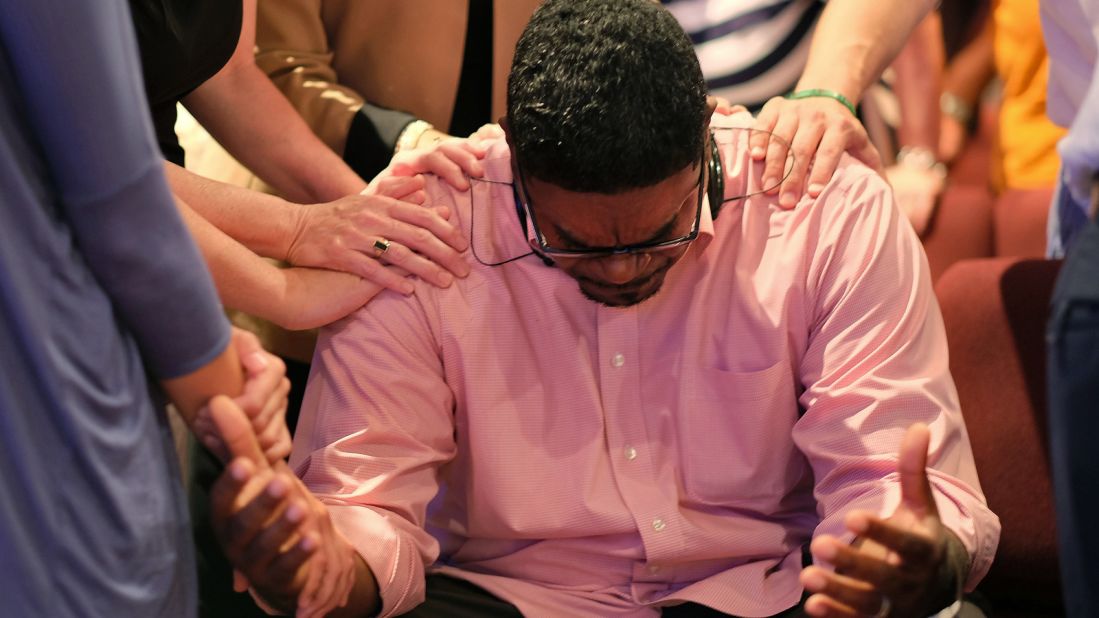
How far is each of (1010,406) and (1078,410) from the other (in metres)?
0.86

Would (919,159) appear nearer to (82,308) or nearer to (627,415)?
(627,415)

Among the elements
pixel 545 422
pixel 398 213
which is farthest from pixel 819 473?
pixel 398 213

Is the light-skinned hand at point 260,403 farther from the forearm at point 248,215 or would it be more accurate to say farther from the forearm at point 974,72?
the forearm at point 974,72

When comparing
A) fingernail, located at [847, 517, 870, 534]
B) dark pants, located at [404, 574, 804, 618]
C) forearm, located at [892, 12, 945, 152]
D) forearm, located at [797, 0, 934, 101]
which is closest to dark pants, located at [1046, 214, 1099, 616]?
fingernail, located at [847, 517, 870, 534]

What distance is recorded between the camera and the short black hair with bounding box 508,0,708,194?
1488mm

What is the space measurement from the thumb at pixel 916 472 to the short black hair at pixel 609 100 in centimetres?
43

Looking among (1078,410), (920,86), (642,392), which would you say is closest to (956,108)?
(920,86)

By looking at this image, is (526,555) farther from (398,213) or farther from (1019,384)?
(1019,384)

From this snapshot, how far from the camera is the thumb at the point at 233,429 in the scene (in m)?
1.20

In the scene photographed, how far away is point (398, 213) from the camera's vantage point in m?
1.71

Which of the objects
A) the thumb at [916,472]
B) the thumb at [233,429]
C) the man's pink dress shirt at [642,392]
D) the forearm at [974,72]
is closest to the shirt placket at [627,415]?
the man's pink dress shirt at [642,392]

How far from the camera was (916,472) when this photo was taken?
1.41 m

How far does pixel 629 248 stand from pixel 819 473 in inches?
15.9

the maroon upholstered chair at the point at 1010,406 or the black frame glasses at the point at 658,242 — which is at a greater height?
the black frame glasses at the point at 658,242
